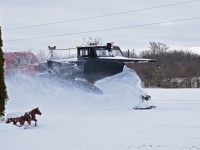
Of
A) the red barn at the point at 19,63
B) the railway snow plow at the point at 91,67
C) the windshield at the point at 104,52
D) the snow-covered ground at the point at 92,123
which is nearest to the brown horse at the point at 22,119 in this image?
the snow-covered ground at the point at 92,123

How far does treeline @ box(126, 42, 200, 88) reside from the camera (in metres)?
55.7

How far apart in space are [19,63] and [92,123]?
9.06 metres

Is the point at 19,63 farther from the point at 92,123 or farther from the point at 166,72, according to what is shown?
the point at 166,72

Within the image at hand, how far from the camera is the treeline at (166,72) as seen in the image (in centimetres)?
5569

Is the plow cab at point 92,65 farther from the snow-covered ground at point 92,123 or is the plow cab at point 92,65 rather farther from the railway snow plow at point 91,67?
the snow-covered ground at point 92,123

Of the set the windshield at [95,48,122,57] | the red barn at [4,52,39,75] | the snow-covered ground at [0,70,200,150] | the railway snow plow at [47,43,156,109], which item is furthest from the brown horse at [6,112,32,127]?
the windshield at [95,48,122,57]

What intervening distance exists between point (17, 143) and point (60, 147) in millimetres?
1075

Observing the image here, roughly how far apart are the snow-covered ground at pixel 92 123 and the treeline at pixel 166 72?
9.76m

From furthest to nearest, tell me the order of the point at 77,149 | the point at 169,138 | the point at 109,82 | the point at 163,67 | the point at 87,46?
the point at 163,67, the point at 87,46, the point at 109,82, the point at 169,138, the point at 77,149

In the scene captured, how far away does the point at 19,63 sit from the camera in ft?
70.5

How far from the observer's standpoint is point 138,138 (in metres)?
10.4

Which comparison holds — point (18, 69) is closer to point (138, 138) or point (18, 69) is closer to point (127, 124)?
point (127, 124)

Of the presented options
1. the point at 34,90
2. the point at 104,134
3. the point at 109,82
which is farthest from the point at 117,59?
the point at 104,134

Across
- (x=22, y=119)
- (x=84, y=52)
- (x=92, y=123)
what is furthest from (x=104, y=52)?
(x=22, y=119)
